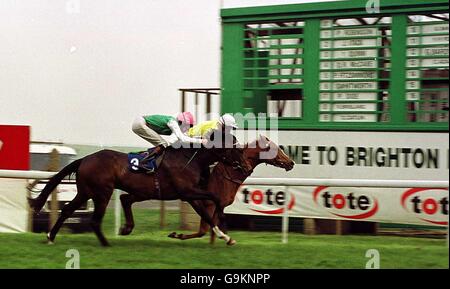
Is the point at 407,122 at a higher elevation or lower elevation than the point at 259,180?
higher

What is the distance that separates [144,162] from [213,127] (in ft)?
2.26

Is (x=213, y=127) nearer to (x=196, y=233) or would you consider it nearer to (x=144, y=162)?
(x=144, y=162)

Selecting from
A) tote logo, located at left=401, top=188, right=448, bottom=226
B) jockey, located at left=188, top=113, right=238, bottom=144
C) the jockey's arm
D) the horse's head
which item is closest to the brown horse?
the horse's head

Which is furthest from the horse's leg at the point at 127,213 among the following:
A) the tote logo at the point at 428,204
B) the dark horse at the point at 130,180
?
the tote logo at the point at 428,204

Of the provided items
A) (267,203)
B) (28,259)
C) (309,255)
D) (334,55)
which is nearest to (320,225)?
(267,203)

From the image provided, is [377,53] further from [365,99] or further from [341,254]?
[341,254]

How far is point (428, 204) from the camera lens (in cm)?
612

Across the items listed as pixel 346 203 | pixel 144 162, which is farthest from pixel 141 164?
pixel 346 203

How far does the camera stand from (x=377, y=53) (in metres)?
6.65

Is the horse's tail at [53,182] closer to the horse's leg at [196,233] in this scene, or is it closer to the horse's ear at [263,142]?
the horse's leg at [196,233]

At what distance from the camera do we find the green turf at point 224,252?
5418mm

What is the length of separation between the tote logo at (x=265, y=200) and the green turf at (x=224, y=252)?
37 cm

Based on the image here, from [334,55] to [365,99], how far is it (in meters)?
0.54

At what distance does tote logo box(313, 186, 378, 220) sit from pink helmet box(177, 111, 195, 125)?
4.65ft
